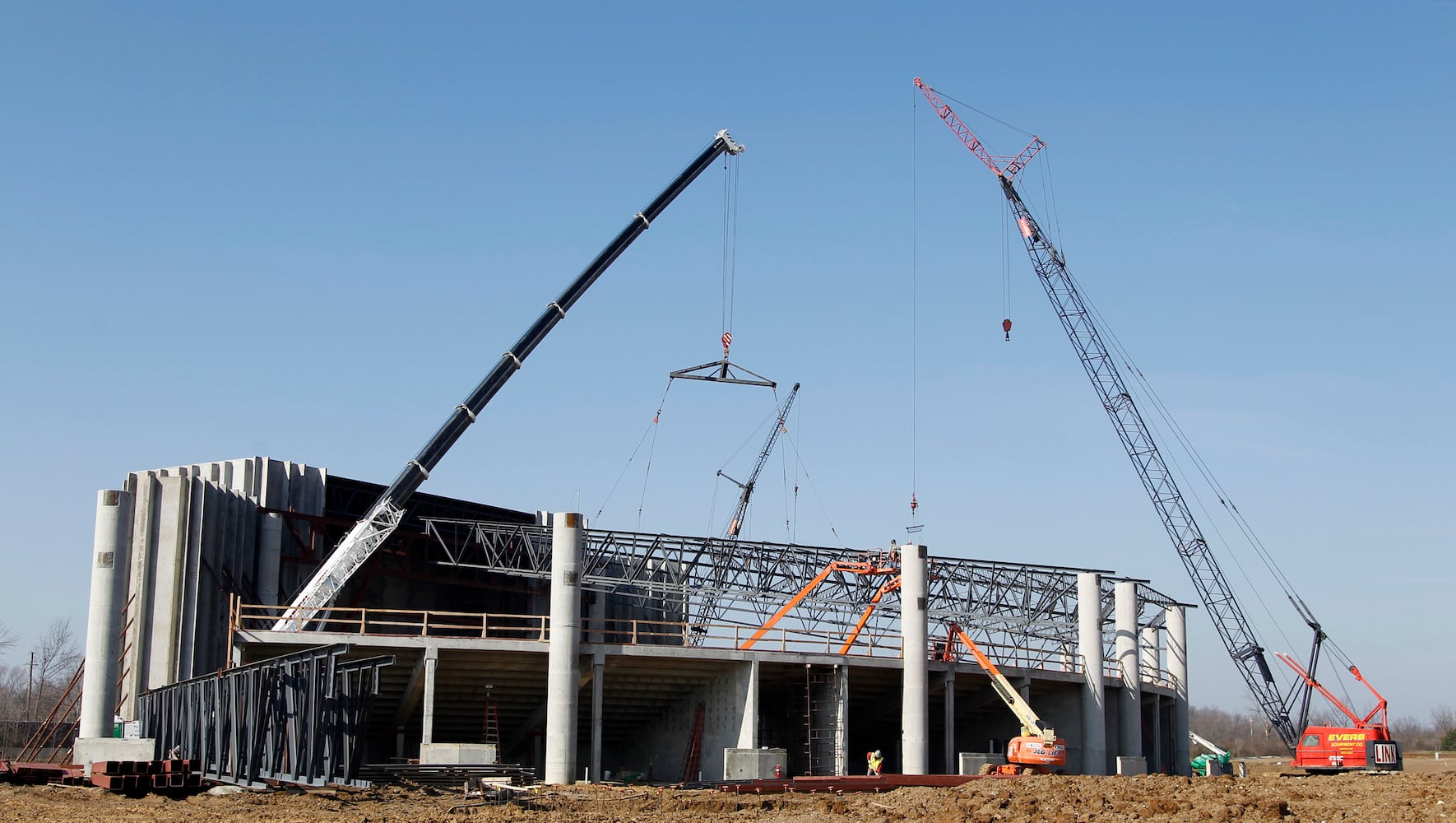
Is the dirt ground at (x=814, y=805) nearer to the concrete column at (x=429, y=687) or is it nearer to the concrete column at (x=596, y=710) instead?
the concrete column at (x=429, y=687)

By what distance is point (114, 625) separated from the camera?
45.5m

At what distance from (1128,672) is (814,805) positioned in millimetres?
26360

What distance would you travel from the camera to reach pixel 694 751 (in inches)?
1929

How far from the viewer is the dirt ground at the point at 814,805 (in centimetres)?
2916

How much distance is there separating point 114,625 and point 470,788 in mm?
15965

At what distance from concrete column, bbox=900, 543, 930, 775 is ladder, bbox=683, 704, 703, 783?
699cm

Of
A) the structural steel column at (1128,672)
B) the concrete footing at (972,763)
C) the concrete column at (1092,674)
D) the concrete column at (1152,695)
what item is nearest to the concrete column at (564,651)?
the concrete footing at (972,763)

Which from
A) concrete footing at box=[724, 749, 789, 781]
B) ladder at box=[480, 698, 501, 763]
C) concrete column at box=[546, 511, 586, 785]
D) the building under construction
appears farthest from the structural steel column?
ladder at box=[480, 698, 501, 763]

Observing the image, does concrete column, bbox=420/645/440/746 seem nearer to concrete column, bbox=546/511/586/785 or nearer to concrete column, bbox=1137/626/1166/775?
concrete column, bbox=546/511/586/785

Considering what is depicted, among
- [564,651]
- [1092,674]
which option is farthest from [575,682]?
[1092,674]

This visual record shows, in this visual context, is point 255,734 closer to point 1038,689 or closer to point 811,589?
point 811,589

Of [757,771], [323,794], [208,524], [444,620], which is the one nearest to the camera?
[323,794]

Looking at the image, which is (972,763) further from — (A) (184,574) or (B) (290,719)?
(A) (184,574)

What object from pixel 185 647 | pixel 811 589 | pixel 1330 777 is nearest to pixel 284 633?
pixel 185 647
